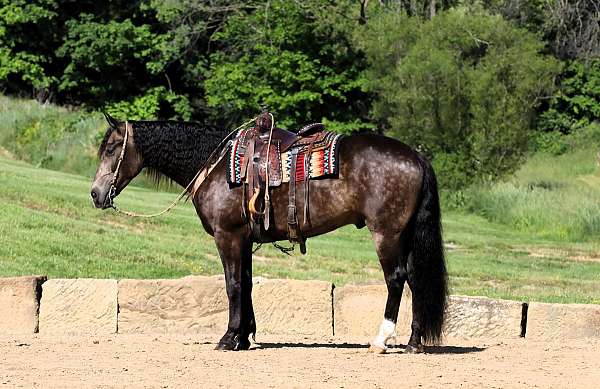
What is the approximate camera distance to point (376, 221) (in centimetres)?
1111

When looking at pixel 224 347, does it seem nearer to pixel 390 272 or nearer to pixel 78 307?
pixel 390 272

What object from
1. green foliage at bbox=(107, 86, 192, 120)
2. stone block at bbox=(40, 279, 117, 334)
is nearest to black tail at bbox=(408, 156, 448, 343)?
stone block at bbox=(40, 279, 117, 334)

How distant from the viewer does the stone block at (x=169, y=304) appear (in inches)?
503

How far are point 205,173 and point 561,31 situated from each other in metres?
40.0

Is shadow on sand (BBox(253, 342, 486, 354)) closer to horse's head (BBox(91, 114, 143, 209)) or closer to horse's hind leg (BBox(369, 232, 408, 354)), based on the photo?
horse's hind leg (BBox(369, 232, 408, 354))

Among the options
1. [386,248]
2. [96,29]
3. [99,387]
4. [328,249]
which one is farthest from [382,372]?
[96,29]

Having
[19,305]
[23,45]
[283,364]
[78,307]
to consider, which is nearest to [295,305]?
[78,307]

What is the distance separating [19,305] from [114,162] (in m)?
2.11

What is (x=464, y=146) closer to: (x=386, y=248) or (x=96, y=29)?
(x=96, y=29)

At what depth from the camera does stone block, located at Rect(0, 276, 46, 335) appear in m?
12.8

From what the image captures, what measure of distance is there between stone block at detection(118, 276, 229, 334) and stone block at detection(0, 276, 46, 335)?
913mm

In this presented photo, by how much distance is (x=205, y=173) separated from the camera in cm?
1171

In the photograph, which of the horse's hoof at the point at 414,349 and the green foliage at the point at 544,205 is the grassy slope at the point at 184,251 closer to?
the green foliage at the point at 544,205

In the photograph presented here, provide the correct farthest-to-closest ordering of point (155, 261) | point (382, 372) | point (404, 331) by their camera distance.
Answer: point (155, 261)
point (404, 331)
point (382, 372)
